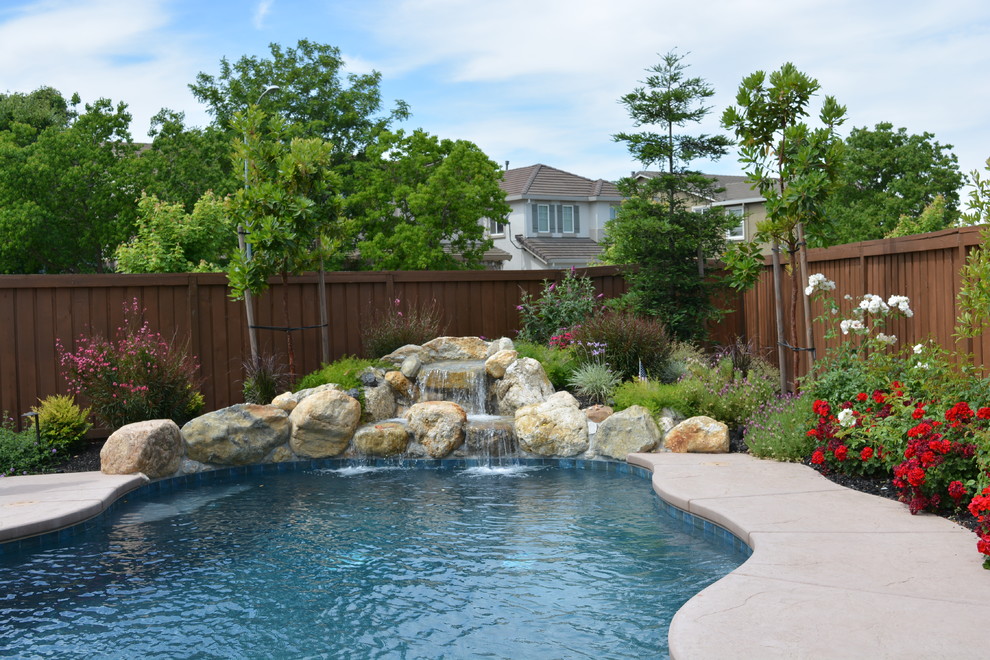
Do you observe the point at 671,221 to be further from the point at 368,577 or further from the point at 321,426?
the point at 368,577

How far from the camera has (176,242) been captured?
15.8 meters

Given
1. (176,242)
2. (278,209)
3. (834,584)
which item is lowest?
(834,584)

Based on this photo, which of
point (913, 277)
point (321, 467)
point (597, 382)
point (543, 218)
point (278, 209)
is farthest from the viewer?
point (543, 218)

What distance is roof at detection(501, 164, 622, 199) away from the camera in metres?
34.7

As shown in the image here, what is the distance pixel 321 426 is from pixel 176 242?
26.2 ft

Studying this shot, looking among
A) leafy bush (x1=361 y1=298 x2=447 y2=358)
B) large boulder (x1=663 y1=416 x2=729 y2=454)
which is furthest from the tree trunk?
large boulder (x1=663 y1=416 x2=729 y2=454)

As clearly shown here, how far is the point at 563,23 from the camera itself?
9.61 metres

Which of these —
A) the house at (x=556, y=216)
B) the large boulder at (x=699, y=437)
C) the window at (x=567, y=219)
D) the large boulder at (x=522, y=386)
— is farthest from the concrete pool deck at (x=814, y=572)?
the window at (x=567, y=219)

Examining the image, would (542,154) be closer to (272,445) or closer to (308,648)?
(272,445)

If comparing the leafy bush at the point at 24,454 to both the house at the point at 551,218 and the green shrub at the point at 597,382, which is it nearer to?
the green shrub at the point at 597,382

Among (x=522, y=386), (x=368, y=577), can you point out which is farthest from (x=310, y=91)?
(x=368, y=577)

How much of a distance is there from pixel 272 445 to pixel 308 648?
541 cm

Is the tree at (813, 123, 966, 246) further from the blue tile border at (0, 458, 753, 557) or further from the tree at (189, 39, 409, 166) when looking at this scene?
the blue tile border at (0, 458, 753, 557)

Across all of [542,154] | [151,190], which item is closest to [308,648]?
[151,190]
